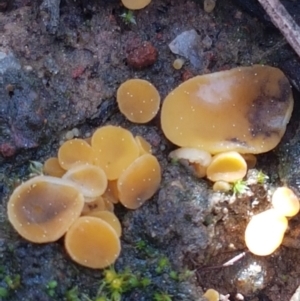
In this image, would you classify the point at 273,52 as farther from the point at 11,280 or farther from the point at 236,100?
the point at 11,280

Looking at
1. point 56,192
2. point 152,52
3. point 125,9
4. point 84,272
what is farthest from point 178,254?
point 125,9

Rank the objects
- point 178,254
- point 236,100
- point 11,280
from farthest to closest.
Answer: point 236,100, point 178,254, point 11,280

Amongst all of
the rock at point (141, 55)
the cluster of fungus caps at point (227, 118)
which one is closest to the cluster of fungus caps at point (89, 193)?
the cluster of fungus caps at point (227, 118)

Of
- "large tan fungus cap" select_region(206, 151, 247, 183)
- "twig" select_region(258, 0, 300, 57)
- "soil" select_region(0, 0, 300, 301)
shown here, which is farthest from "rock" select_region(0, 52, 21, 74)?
"twig" select_region(258, 0, 300, 57)

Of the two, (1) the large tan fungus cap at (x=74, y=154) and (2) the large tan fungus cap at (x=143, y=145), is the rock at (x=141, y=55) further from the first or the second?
(1) the large tan fungus cap at (x=74, y=154)

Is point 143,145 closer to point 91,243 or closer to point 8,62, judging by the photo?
A: point 91,243

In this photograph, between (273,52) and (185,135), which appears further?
(273,52)
